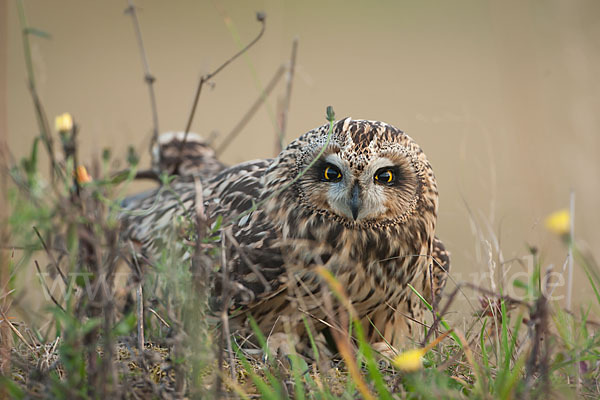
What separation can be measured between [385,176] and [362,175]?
0.14 meters

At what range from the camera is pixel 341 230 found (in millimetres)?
2572

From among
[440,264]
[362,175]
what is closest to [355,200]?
[362,175]

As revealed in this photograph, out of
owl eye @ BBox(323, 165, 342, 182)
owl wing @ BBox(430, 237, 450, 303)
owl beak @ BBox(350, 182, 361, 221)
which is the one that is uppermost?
owl eye @ BBox(323, 165, 342, 182)

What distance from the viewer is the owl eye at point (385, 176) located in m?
2.49

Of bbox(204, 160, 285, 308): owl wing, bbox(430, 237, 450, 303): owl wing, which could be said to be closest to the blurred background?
bbox(430, 237, 450, 303): owl wing

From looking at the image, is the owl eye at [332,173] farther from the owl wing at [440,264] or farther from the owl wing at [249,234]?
the owl wing at [440,264]

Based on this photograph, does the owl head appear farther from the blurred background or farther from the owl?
the blurred background

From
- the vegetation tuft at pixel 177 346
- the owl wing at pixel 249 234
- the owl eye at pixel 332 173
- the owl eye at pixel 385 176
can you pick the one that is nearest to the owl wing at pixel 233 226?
the owl wing at pixel 249 234

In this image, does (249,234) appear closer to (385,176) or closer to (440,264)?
(385,176)

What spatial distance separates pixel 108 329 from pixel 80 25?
28.0 feet

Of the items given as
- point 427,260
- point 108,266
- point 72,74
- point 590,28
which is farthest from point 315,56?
point 108,266

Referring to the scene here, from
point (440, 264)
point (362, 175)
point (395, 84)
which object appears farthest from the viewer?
point (395, 84)

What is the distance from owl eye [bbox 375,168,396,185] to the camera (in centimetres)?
249

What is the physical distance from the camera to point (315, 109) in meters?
7.46
